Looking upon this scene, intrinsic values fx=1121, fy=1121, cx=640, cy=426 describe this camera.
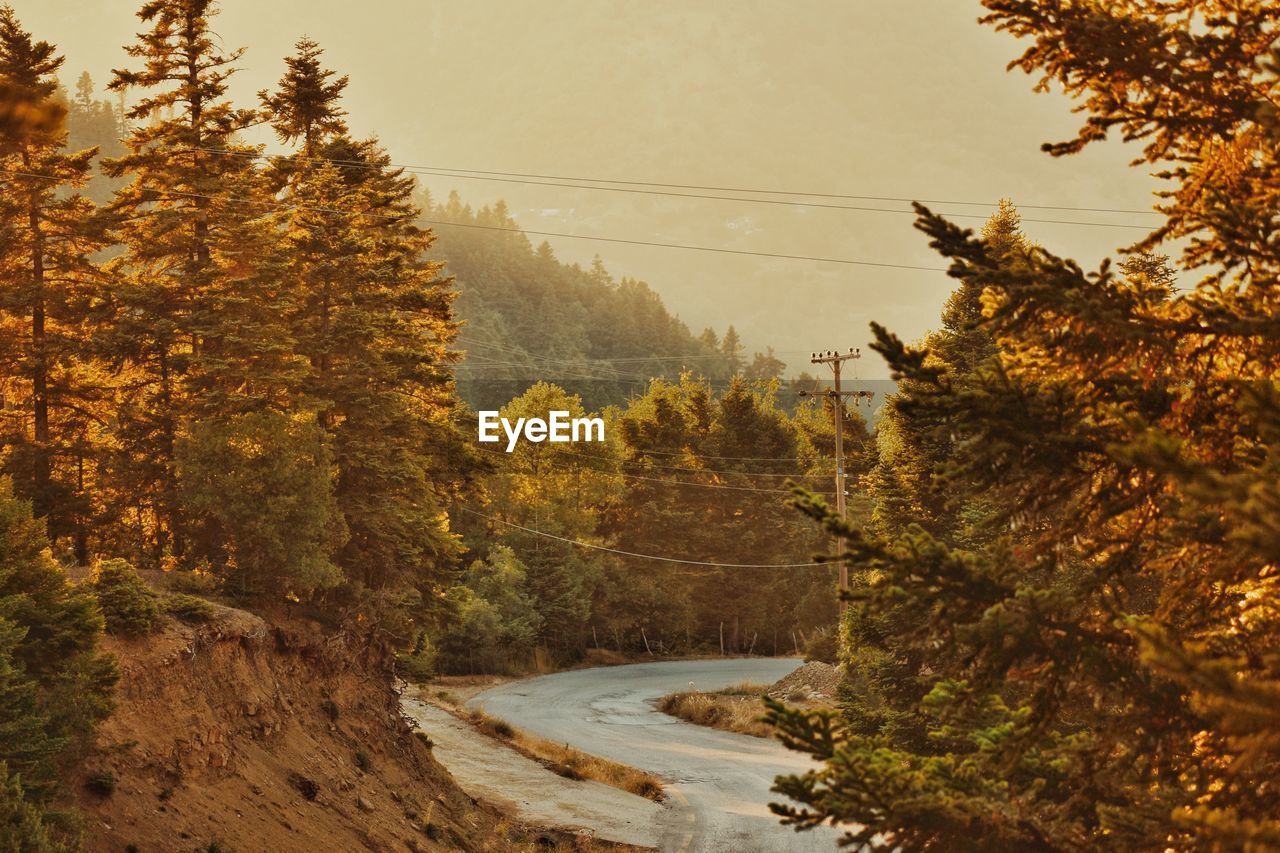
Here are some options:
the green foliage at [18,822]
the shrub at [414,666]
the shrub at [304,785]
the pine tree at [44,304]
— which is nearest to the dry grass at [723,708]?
the shrub at [414,666]

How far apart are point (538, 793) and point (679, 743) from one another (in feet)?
36.4

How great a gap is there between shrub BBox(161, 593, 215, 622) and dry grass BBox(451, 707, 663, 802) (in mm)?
16962

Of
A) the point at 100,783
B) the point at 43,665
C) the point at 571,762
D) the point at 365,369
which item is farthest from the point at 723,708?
the point at 43,665

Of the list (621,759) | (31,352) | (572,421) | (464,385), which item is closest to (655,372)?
(464,385)

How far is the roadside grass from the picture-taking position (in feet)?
114

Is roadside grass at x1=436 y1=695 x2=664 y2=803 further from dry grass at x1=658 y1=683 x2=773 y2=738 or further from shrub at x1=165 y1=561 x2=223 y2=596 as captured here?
shrub at x1=165 y1=561 x2=223 y2=596

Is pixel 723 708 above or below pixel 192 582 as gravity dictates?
below

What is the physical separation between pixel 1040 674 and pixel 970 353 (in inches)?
888

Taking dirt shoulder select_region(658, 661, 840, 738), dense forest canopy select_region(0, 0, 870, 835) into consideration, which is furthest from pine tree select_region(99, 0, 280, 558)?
dirt shoulder select_region(658, 661, 840, 738)

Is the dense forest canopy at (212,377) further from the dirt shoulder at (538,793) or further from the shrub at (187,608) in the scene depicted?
the dirt shoulder at (538,793)

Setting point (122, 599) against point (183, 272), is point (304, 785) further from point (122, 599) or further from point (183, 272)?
point (183, 272)

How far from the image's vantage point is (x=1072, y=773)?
7.81 metres

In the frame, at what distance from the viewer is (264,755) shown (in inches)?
841

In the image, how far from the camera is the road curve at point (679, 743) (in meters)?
28.9
